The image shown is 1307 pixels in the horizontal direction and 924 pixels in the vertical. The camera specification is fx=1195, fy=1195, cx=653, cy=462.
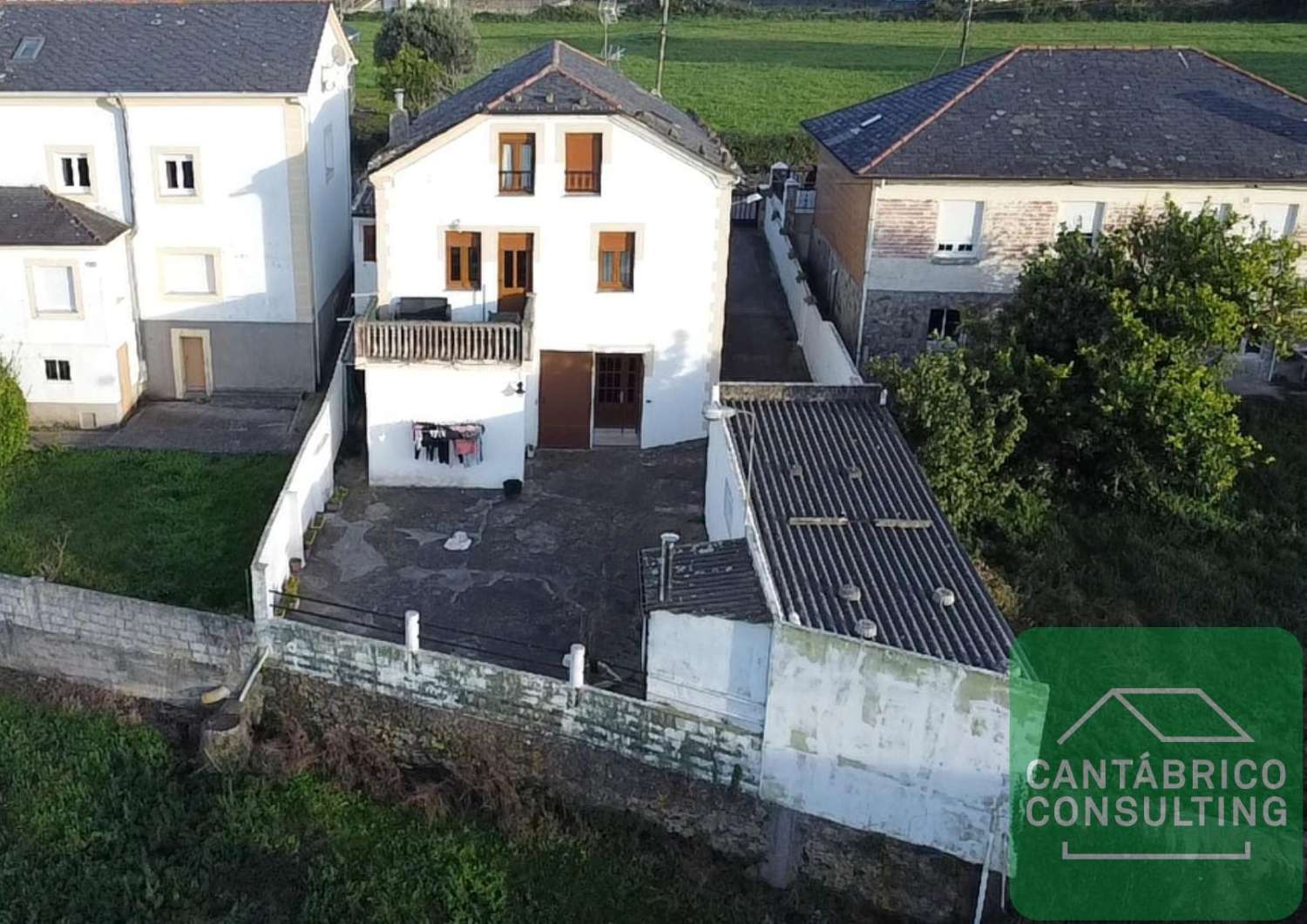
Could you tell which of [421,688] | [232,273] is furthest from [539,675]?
[232,273]

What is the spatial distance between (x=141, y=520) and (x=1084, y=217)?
22.4m

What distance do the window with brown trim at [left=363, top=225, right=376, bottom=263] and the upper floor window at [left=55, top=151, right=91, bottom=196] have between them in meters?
6.72

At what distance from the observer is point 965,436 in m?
22.8

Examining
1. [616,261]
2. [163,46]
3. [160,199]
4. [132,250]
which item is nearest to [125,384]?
[132,250]

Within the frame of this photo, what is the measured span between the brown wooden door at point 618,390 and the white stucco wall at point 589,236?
389 millimetres

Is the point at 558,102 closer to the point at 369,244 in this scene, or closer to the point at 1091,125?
the point at 369,244

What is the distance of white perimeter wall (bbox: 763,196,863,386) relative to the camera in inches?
1096

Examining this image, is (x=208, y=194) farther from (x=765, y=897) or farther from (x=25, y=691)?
(x=765, y=897)

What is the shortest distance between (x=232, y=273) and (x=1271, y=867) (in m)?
25.9

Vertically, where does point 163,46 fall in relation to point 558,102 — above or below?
above

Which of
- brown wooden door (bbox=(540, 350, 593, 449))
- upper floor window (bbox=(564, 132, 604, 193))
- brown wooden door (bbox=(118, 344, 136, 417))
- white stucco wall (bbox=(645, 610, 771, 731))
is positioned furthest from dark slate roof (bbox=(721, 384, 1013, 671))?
brown wooden door (bbox=(118, 344, 136, 417))

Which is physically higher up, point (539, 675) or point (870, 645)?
point (870, 645)

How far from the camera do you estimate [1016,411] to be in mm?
23547

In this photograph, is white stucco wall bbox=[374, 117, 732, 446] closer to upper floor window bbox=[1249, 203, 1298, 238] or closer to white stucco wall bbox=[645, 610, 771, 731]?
white stucco wall bbox=[645, 610, 771, 731]
